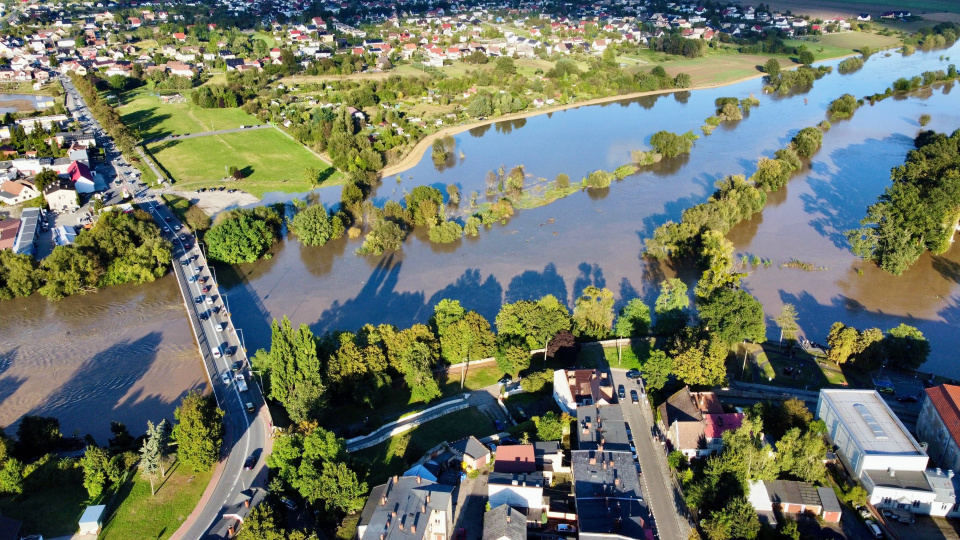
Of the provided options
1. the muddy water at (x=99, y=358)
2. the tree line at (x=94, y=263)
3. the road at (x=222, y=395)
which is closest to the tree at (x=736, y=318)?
the road at (x=222, y=395)

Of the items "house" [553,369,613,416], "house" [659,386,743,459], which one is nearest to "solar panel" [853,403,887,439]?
"house" [659,386,743,459]

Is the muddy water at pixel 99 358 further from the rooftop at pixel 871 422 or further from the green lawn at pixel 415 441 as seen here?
the rooftop at pixel 871 422

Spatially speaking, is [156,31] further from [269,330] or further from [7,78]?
[269,330]

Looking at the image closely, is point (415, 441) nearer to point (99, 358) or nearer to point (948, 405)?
point (99, 358)

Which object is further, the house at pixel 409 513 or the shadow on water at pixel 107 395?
the shadow on water at pixel 107 395

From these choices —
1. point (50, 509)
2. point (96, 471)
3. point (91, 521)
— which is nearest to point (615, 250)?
point (96, 471)

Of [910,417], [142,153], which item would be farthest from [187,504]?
[142,153]
